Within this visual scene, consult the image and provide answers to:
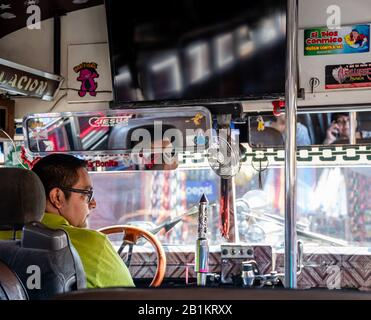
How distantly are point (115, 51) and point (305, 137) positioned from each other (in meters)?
1.67

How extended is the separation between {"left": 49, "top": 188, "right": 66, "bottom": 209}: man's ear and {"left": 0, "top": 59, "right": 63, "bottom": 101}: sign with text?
179cm

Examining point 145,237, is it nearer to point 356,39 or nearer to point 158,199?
point 158,199

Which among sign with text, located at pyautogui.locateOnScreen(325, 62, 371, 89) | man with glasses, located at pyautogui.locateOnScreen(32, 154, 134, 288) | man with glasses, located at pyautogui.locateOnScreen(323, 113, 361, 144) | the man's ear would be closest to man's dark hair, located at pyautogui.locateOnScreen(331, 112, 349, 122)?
man with glasses, located at pyautogui.locateOnScreen(323, 113, 361, 144)

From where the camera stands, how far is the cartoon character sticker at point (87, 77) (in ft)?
17.4

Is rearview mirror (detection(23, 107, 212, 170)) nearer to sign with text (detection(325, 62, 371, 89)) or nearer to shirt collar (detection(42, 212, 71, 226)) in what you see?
sign with text (detection(325, 62, 371, 89))

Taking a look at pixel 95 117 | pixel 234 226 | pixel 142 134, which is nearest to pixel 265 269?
pixel 234 226

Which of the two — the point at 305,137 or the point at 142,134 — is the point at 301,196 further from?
the point at 142,134

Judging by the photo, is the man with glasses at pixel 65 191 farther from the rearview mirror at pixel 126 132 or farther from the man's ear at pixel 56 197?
the rearview mirror at pixel 126 132

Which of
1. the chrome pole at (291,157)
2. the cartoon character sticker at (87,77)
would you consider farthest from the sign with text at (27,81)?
the chrome pole at (291,157)

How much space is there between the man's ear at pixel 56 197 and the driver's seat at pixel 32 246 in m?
0.94

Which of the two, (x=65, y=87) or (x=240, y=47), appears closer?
(x=240, y=47)

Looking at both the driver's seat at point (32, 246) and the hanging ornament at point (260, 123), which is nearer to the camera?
the driver's seat at point (32, 246)

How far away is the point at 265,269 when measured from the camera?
16.1ft

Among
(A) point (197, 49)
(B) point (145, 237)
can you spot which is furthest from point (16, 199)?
(A) point (197, 49)
